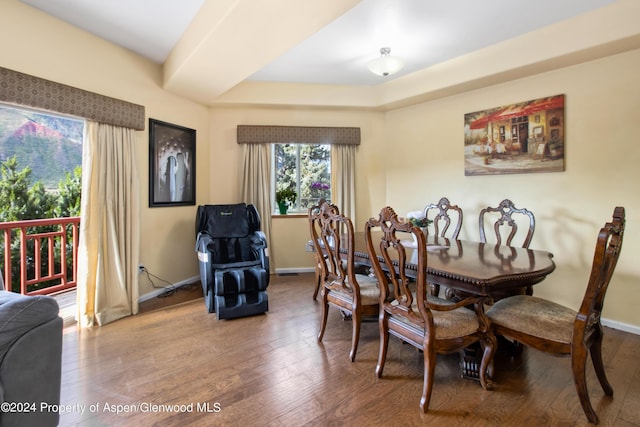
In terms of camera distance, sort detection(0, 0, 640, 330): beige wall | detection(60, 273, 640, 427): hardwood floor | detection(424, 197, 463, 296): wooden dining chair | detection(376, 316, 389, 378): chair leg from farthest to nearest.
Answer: detection(424, 197, 463, 296): wooden dining chair, detection(0, 0, 640, 330): beige wall, detection(376, 316, 389, 378): chair leg, detection(60, 273, 640, 427): hardwood floor

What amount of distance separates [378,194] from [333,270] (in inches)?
95.8

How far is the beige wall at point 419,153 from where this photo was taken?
8.48 ft

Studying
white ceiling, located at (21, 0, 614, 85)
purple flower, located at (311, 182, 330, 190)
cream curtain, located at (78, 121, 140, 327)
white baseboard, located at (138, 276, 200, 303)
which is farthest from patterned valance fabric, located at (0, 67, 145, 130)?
purple flower, located at (311, 182, 330, 190)

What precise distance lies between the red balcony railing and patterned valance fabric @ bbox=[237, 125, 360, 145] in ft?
7.66

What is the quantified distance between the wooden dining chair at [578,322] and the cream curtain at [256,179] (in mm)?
3070

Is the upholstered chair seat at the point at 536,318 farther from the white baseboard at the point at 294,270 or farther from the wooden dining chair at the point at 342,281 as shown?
the white baseboard at the point at 294,270

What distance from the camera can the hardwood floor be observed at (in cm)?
158

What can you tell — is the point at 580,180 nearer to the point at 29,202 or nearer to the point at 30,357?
the point at 30,357

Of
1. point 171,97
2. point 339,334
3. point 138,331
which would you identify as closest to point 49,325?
point 138,331

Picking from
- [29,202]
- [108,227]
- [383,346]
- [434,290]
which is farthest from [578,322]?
[29,202]

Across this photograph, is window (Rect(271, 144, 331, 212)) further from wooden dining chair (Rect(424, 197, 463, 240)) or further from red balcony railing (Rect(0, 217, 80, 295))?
red balcony railing (Rect(0, 217, 80, 295))

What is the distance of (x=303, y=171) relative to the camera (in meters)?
4.59

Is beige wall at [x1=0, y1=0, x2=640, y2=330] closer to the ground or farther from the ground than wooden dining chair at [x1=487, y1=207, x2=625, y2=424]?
farther from the ground

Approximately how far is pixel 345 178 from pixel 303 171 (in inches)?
25.8
